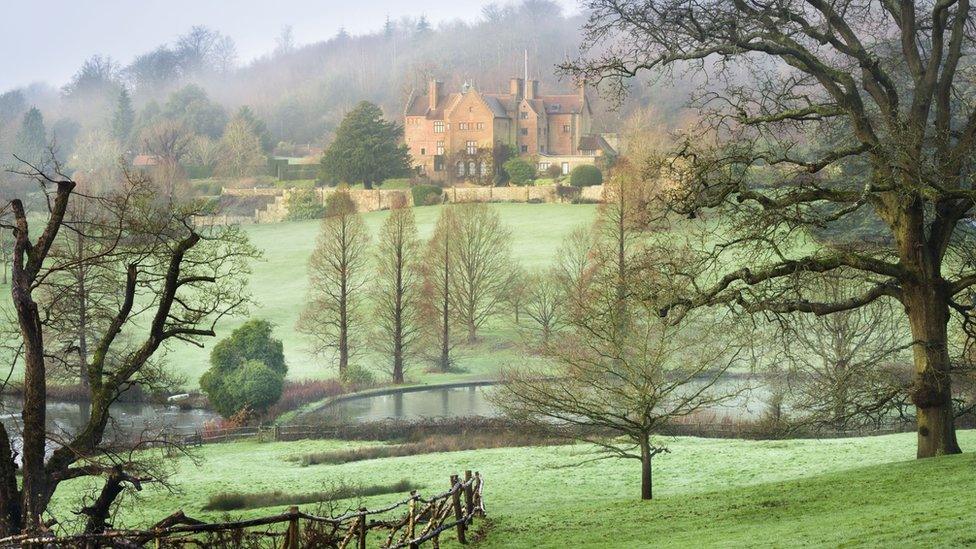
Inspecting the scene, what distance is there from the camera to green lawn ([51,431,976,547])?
42.0ft

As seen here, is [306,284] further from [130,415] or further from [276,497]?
[276,497]

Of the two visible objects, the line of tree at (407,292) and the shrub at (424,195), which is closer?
the line of tree at (407,292)

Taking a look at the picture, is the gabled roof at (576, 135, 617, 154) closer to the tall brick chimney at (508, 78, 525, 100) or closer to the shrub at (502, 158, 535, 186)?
the tall brick chimney at (508, 78, 525, 100)

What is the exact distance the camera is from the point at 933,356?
16.2m

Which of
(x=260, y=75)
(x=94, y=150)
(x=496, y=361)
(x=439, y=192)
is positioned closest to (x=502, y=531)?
(x=496, y=361)

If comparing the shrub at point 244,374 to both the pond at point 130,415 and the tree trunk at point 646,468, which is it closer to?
the pond at point 130,415

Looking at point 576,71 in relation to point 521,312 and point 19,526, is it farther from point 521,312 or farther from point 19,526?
point 521,312

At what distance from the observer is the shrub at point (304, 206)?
241ft

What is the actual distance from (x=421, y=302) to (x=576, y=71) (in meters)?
31.2

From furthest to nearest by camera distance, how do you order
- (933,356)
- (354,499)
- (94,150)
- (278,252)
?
(94,150)
(278,252)
(354,499)
(933,356)

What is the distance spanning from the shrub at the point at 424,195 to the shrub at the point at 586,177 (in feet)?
28.4

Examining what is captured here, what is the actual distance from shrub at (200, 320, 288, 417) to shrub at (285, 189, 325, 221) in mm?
35441

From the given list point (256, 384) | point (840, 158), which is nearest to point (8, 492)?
point (840, 158)

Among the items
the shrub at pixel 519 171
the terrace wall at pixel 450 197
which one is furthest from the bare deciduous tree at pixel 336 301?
the shrub at pixel 519 171
